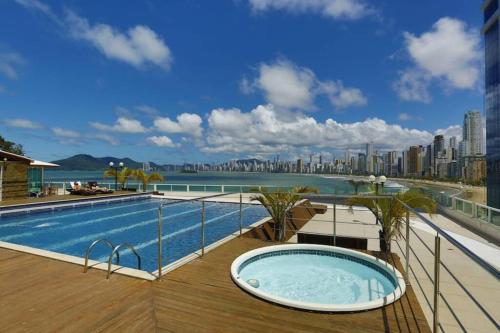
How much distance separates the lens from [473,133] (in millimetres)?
50781

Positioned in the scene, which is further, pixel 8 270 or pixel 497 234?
pixel 497 234

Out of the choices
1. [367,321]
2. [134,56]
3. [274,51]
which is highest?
[274,51]

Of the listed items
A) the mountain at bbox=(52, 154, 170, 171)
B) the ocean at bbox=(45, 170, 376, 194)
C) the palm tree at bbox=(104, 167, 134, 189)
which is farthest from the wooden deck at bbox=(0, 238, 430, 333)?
the mountain at bbox=(52, 154, 170, 171)

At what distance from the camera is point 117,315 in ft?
9.44

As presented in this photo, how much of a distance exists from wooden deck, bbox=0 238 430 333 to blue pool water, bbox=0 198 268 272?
2.34m

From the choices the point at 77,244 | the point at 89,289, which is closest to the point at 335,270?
the point at 89,289

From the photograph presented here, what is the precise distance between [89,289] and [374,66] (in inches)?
939

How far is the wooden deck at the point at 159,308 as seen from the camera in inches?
106

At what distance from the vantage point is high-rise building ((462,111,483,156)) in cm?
4959

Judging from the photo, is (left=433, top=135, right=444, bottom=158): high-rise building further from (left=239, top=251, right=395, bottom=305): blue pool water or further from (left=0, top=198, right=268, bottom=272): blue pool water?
(left=239, top=251, right=395, bottom=305): blue pool water

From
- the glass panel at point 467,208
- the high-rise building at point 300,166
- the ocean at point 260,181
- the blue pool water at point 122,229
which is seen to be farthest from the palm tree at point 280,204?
the high-rise building at point 300,166

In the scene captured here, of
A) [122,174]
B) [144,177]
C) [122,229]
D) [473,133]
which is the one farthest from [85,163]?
[473,133]

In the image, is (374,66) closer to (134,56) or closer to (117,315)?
(134,56)

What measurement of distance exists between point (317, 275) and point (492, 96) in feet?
65.9
